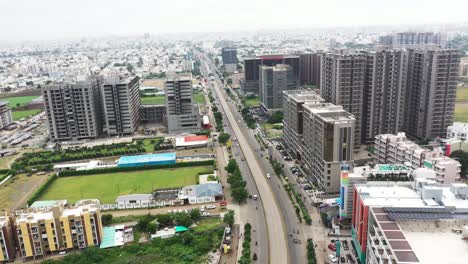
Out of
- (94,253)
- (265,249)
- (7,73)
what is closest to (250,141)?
(265,249)

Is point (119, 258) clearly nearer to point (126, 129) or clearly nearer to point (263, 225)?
point (263, 225)

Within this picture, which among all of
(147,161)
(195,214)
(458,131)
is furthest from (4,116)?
(458,131)

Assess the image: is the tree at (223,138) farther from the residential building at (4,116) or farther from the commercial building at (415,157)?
the residential building at (4,116)

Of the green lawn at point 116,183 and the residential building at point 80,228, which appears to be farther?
the green lawn at point 116,183

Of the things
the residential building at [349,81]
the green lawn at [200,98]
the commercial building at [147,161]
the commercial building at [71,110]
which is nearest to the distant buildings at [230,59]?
the green lawn at [200,98]


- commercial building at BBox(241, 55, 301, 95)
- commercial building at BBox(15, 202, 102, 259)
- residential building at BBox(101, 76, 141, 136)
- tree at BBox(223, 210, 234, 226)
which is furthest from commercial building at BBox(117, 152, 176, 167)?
commercial building at BBox(241, 55, 301, 95)

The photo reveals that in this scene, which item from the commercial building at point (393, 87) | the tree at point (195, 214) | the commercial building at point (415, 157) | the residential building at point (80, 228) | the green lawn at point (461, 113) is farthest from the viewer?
the green lawn at point (461, 113)
